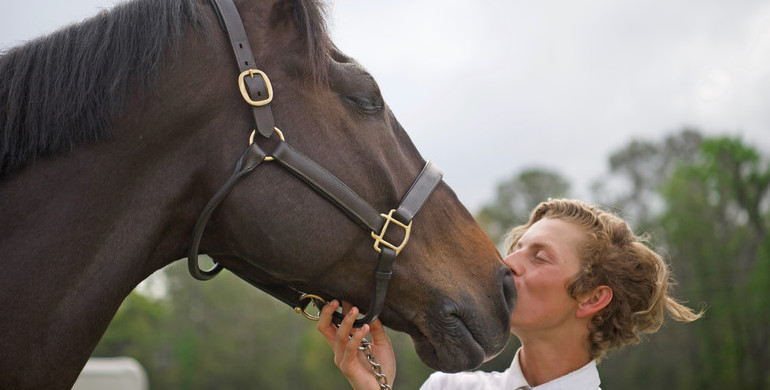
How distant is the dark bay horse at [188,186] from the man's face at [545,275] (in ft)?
2.19

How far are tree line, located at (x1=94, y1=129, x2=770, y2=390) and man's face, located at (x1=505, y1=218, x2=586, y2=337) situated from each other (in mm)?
16883

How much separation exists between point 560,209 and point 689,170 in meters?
31.4

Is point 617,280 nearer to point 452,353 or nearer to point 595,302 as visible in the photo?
point 595,302

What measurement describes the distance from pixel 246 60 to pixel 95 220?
2.38ft

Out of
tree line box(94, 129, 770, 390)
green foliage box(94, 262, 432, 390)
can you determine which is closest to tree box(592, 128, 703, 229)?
tree line box(94, 129, 770, 390)

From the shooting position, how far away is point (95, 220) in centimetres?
213

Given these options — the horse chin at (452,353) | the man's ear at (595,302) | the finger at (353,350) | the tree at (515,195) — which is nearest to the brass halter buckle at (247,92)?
the finger at (353,350)

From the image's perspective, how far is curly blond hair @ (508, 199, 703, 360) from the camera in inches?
134

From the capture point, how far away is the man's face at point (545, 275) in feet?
10.8

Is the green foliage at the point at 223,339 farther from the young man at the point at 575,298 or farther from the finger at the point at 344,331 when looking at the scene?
the finger at the point at 344,331

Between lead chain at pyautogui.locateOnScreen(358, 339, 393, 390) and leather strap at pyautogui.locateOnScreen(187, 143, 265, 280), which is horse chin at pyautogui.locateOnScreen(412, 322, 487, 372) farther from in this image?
leather strap at pyautogui.locateOnScreen(187, 143, 265, 280)

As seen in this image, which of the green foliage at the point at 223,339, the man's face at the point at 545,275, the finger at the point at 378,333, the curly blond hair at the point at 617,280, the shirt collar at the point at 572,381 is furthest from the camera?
the green foliage at the point at 223,339

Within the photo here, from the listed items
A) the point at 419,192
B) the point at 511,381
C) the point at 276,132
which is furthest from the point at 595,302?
the point at 276,132

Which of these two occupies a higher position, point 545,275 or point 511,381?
point 545,275
